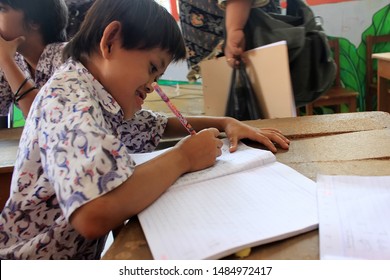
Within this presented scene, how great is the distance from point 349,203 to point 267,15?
32.2 inches

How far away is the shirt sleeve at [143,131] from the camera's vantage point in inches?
38.3

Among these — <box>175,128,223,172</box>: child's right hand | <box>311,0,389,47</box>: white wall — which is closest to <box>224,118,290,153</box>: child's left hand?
<box>175,128,223,172</box>: child's right hand

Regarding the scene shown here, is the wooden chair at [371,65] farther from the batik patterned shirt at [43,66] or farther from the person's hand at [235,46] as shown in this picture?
the batik patterned shirt at [43,66]

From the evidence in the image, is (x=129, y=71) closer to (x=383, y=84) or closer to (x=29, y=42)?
(x=29, y=42)

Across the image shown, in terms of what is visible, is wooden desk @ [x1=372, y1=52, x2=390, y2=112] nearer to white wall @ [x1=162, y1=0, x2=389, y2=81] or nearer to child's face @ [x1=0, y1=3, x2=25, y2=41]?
white wall @ [x1=162, y1=0, x2=389, y2=81]

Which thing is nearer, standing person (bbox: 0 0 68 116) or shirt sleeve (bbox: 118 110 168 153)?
shirt sleeve (bbox: 118 110 168 153)

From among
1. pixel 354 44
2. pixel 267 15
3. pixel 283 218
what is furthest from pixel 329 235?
pixel 354 44

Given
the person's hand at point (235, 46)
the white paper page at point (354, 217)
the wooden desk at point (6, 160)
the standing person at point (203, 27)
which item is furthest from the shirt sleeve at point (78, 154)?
the standing person at point (203, 27)

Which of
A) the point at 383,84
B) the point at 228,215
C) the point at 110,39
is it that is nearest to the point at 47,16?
the point at 110,39

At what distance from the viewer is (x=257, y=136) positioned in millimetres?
845

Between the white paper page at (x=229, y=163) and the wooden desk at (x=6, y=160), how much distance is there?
34 cm

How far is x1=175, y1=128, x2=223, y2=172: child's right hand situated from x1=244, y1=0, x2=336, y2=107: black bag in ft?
1.79

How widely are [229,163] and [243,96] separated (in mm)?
589

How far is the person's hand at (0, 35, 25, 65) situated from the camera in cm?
117
